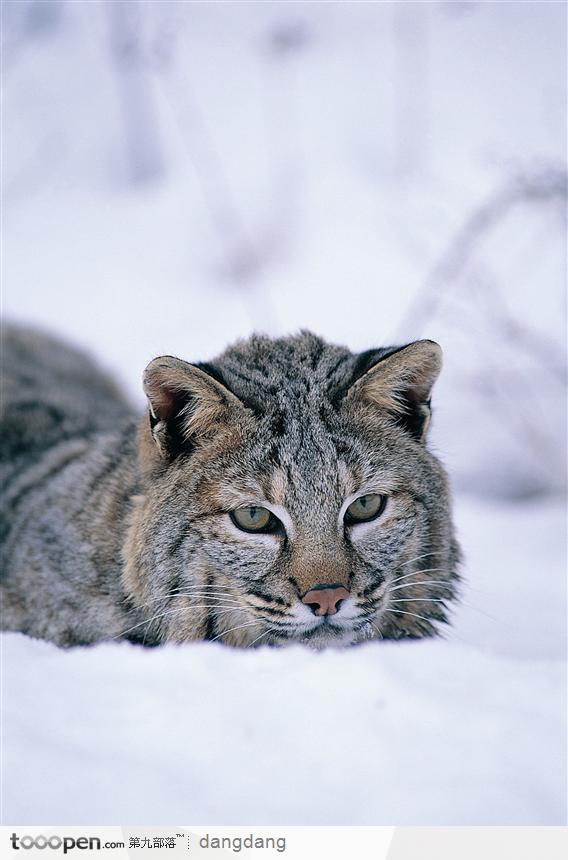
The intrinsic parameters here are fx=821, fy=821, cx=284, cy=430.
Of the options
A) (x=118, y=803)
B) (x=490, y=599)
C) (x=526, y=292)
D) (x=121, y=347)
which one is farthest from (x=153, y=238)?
(x=118, y=803)

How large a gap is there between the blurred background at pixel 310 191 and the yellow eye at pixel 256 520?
1.96 m

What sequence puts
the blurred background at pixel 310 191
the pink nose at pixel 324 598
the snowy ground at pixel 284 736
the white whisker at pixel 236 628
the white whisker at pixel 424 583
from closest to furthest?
the snowy ground at pixel 284 736, the pink nose at pixel 324 598, the white whisker at pixel 236 628, the white whisker at pixel 424 583, the blurred background at pixel 310 191

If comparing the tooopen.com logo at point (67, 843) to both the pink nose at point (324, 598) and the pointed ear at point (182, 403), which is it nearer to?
the pink nose at point (324, 598)

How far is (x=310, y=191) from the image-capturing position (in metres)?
6.16

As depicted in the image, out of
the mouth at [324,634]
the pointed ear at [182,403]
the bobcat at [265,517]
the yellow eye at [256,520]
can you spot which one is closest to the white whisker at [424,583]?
the bobcat at [265,517]

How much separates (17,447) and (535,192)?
2.87m

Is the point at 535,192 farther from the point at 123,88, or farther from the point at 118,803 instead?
the point at 118,803

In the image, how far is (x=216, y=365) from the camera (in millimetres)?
2621

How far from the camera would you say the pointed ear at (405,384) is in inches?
95.5

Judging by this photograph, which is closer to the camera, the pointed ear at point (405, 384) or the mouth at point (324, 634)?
the mouth at point (324, 634)

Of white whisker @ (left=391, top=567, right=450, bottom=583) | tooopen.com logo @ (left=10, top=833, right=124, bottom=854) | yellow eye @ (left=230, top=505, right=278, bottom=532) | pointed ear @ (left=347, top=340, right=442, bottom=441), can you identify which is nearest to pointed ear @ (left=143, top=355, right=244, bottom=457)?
yellow eye @ (left=230, top=505, right=278, bottom=532)

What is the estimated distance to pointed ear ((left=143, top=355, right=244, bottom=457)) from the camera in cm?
232

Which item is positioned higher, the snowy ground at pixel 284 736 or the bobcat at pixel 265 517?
the bobcat at pixel 265 517

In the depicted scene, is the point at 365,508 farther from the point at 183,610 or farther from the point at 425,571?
the point at 183,610
